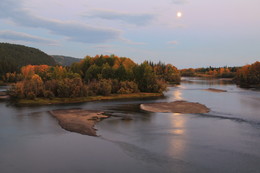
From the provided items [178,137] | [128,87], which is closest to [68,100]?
[128,87]

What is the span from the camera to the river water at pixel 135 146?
853 inches

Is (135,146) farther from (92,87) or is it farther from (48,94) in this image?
(92,87)

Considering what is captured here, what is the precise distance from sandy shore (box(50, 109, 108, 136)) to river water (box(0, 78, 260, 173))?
1.31m

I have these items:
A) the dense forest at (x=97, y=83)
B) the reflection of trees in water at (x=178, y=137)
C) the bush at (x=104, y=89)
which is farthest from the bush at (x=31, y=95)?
the reflection of trees in water at (x=178, y=137)

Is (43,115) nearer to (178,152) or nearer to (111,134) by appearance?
(111,134)

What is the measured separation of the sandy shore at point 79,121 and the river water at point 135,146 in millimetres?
1312

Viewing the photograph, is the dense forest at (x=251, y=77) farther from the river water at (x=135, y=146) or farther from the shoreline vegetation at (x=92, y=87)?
the river water at (x=135, y=146)

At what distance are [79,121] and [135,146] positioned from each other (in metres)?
15.8

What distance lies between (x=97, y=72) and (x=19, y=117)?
5959 centimetres

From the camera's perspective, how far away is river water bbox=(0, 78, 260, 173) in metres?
21.7

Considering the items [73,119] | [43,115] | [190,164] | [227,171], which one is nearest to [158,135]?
[190,164]

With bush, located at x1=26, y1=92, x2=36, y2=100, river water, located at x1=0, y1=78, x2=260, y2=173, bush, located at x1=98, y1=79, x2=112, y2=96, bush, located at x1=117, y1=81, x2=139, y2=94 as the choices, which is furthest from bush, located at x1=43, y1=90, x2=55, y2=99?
river water, located at x1=0, y1=78, x2=260, y2=173

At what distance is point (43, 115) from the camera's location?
151 ft

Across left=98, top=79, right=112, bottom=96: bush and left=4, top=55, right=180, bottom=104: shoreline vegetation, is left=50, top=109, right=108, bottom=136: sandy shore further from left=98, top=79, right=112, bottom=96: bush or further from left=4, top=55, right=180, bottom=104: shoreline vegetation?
left=98, top=79, right=112, bottom=96: bush
